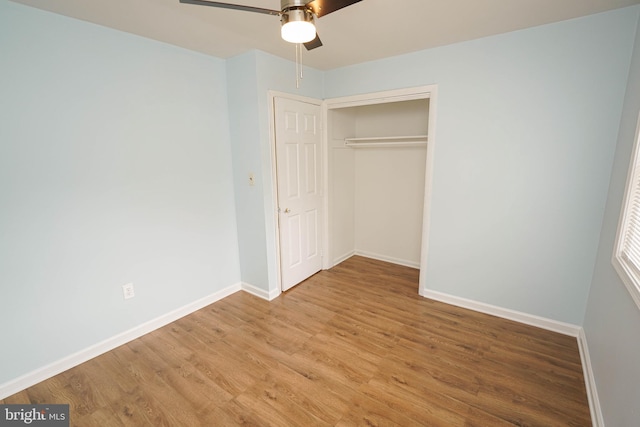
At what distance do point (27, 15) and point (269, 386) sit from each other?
281cm

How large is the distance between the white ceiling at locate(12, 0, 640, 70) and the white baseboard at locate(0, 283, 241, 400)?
237 cm

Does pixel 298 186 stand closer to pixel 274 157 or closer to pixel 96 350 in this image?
pixel 274 157

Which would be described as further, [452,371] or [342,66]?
[342,66]

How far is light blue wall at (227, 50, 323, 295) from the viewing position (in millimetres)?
2723

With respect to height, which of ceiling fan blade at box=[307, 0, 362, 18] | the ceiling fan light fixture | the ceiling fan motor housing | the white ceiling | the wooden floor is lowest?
the wooden floor

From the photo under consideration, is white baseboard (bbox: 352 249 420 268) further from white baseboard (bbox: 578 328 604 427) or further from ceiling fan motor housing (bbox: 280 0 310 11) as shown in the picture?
ceiling fan motor housing (bbox: 280 0 310 11)

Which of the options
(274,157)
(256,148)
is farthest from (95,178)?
(274,157)

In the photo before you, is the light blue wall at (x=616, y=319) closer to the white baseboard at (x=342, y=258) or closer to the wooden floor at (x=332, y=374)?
the wooden floor at (x=332, y=374)

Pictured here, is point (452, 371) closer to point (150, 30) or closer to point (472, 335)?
point (472, 335)

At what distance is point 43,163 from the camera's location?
1.90 meters

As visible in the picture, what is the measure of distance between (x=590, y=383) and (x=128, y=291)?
133 inches

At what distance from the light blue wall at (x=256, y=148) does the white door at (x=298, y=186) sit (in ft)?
0.43

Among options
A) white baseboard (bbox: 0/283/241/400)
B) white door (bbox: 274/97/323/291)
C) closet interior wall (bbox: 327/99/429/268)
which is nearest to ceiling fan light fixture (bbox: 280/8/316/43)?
white door (bbox: 274/97/323/291)

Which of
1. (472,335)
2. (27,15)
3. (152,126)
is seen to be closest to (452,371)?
(472,335)
